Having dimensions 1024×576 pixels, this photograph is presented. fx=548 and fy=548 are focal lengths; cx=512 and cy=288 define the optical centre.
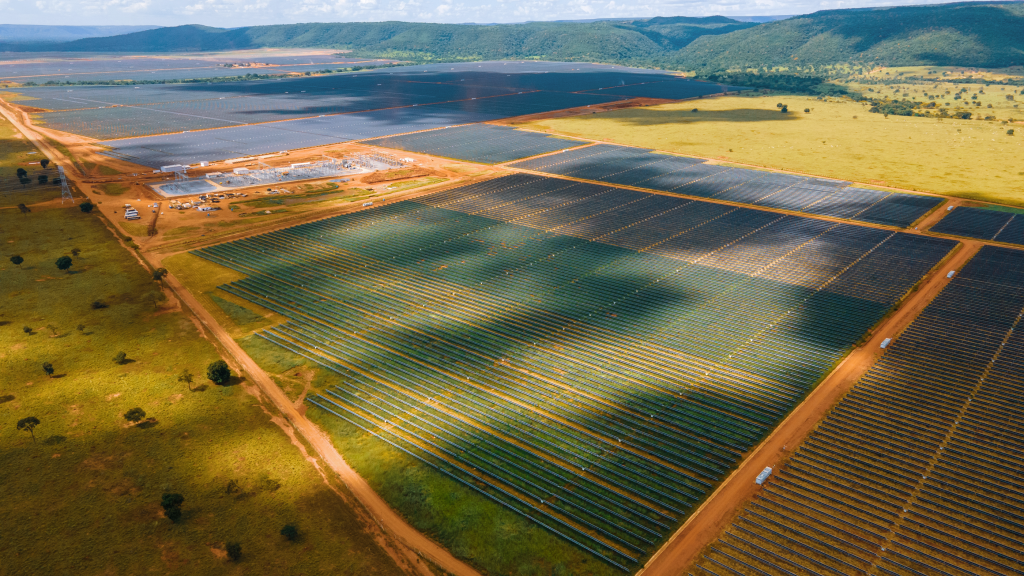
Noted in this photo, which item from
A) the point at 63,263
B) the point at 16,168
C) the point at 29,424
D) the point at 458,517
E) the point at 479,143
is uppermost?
the point at 16,168

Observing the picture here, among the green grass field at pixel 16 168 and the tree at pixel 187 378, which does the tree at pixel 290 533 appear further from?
the green grass field at pixel 16 168

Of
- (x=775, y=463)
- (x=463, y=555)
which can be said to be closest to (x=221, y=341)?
(x=463, y=555)

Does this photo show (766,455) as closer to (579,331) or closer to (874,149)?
(579,331)

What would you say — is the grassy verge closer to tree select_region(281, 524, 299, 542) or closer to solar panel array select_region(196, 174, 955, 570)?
solar panel array select_region(196, 174, 955, 570)

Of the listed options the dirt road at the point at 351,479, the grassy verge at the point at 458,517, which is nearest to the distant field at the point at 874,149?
the grassy verge at the point at 458,517

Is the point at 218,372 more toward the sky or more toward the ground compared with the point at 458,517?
more toward the sky

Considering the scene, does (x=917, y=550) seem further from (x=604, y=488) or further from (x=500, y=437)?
(x=500, y=437)

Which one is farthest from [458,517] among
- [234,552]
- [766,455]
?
[766,455]
